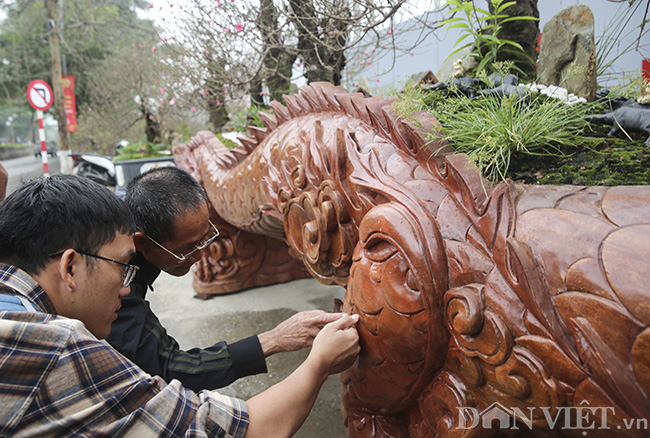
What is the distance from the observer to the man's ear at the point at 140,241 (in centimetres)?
148

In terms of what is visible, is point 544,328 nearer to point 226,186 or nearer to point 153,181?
point 153,181

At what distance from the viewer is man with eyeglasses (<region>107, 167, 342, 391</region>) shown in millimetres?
1402

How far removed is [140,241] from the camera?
1.51 m

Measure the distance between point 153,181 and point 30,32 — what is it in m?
21.5

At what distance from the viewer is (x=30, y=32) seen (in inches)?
686

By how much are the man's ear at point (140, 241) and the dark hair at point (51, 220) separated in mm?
518

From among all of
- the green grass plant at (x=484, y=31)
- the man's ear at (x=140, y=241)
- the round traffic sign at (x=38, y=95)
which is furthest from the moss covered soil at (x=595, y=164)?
the round traffic sign at (x=38, y=95)

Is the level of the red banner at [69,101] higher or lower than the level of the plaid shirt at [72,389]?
higher

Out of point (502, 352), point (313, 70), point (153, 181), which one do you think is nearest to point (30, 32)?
point (313, 70)

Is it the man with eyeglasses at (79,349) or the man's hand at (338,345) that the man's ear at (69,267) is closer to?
the man with eyeglasses at (79,349)

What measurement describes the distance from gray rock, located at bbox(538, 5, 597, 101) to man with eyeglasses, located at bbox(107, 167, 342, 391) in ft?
3.89

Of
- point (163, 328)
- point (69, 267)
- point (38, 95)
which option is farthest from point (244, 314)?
point (38, 95)

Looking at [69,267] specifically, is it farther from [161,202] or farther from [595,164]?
[595,164]

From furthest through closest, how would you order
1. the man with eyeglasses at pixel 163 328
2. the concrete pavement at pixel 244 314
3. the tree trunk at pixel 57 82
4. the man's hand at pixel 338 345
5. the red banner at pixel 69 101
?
the red banner at pixel 69 101 → the tree trunk at pixel 57 82 → the concrete pavement at pixel 244 314 → the man with eyeglasses at pixel 163 328 → the man's hand at pixel 338 345
